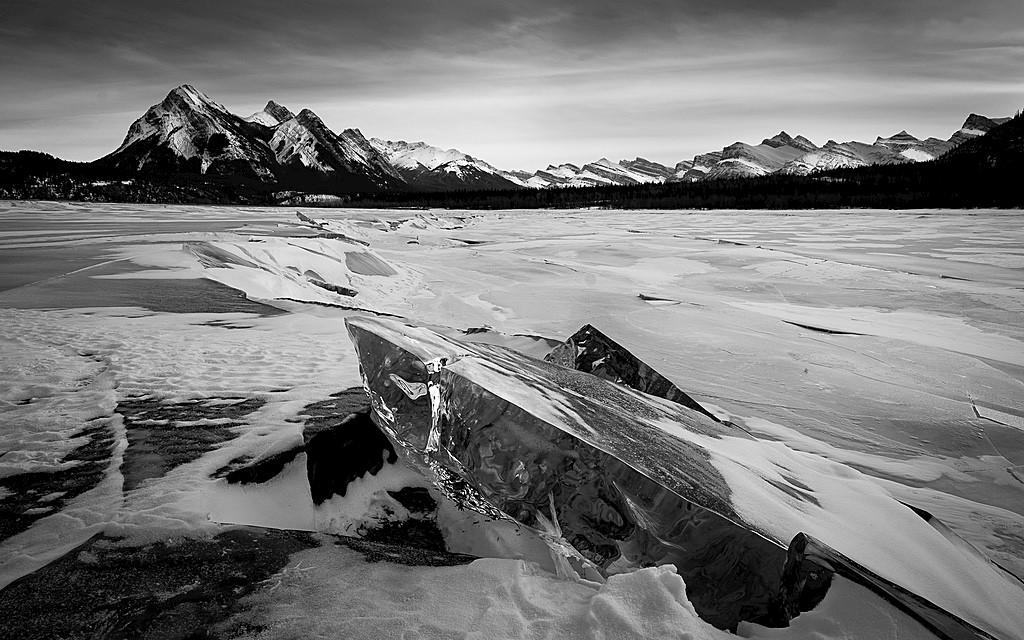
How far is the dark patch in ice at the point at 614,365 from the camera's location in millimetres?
2758

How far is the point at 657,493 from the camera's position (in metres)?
1.43

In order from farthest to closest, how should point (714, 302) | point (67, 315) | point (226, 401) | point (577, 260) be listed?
point (577, 260)
point (714, 302)
point (67, 315)
point (226, 401)

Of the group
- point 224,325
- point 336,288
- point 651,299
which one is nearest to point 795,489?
point 224,325

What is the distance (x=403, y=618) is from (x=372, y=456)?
874 mm

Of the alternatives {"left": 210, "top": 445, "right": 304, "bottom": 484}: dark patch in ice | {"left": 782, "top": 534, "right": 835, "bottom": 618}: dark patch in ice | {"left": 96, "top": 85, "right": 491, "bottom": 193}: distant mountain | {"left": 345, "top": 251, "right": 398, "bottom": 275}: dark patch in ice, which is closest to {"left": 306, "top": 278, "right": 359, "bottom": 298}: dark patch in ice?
{"left": 345, "top": 251, "right": 398, "bottom": 275}: dark patch in ice

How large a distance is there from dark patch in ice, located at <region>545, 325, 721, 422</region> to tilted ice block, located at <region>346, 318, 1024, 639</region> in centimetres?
58

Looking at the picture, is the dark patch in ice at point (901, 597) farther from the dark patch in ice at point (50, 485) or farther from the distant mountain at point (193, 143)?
the distant mountain at point (193, 143)

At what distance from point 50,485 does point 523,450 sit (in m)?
1.57

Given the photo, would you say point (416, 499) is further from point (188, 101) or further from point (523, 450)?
point (188, 101)

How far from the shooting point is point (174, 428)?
2217 millimetres

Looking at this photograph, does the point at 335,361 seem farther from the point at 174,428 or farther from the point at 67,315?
the point at 67,315

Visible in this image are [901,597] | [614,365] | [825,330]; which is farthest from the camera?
[825,330]

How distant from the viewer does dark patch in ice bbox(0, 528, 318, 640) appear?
44.0 inches

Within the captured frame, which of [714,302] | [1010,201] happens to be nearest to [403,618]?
[714,302]
